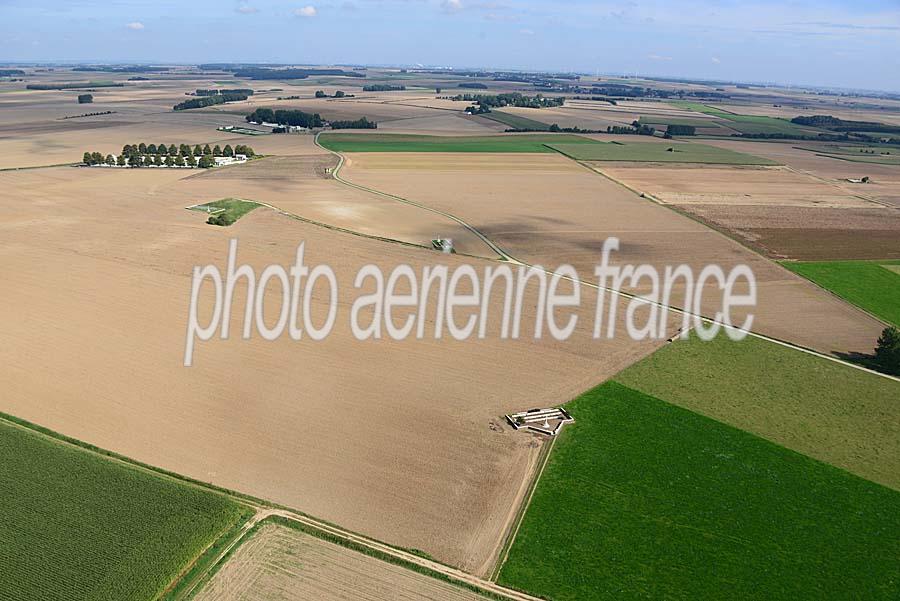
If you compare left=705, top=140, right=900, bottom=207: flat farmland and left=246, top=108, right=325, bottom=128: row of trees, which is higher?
left=246, top=108, right=325, bottom=128: row of trees

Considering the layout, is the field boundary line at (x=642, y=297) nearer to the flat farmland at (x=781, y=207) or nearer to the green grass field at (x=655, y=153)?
the flat farmland at (x=781, y=207)

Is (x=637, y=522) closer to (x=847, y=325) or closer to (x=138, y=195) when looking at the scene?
(x=847, y=325)

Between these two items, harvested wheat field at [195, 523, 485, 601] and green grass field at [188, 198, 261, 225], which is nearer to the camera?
harvested wheat field at [195, 523, 485, 601]

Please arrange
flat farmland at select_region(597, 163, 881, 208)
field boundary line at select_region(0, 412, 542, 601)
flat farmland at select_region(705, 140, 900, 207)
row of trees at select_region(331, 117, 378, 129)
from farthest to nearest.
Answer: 1. row of trees at select_region(331, 117, 378, 129)
2. flat farmland at select_region(705, 140, 900, 207)
3. flat farmland at select_region(597, 163, 881, 208)
4. field boundary line at select_region(0, 412, 542, 601)

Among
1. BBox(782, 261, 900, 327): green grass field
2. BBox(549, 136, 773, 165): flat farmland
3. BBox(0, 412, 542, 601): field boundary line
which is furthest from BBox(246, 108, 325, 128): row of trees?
BBox(0, 412, 542, 601): field boundary line

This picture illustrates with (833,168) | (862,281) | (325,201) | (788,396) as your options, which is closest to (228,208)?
(325,201)

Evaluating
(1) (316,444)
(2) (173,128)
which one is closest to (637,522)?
(1) (316,444)

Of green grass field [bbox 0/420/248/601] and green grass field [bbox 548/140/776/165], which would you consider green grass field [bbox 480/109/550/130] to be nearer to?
green grass field [bbox 548/140/776/165]
